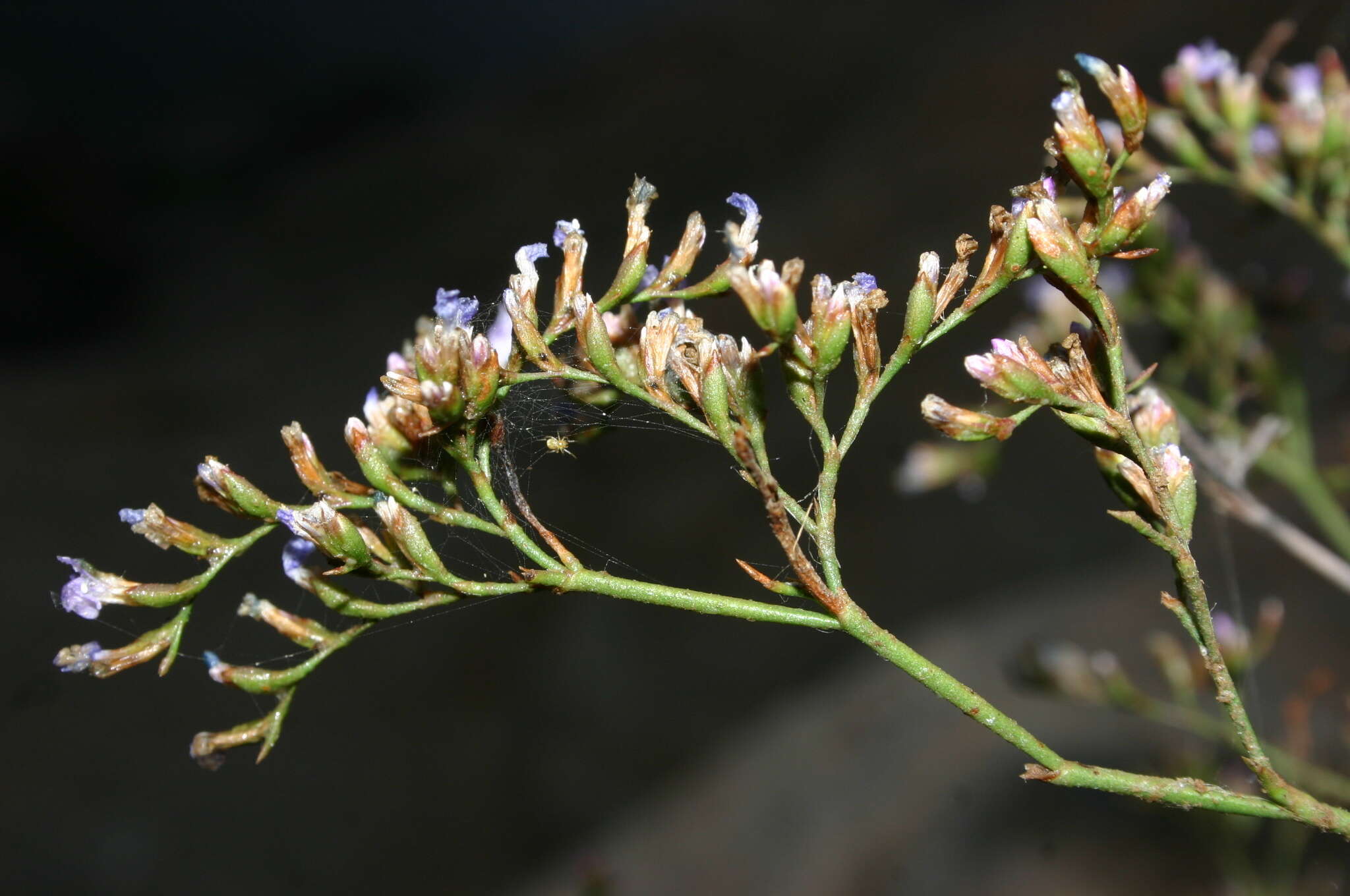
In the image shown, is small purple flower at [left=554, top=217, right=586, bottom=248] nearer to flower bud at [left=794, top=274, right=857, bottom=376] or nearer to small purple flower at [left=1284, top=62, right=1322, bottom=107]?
flower bud at [left=794, top=274, right=857, bottom=376]

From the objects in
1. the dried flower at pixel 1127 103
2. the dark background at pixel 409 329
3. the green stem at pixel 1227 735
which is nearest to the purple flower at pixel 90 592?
the dried flower at pixel 1127 103

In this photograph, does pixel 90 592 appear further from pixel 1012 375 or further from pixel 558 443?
pixel 1012 375

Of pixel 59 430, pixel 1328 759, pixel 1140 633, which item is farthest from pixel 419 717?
pixel 1328 759

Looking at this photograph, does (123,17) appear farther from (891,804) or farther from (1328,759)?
(1328,759)

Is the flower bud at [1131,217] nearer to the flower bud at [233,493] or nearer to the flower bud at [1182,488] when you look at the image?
the flower bud at [1182,488]

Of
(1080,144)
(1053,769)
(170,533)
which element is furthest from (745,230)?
(170,533)

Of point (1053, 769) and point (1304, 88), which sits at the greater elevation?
point (1304, 88)

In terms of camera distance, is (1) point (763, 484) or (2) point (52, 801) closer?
(1) point (763, 484)
